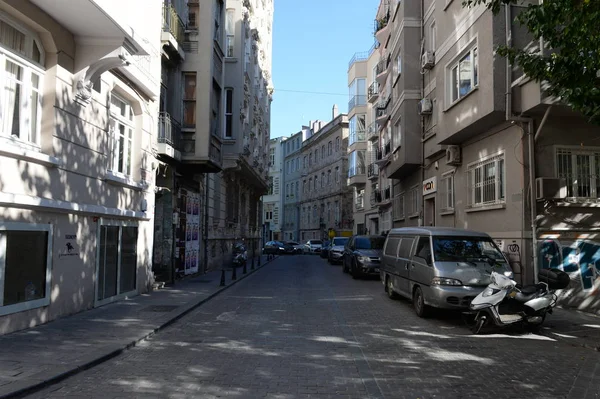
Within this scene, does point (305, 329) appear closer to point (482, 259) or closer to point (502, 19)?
point (482, 259)

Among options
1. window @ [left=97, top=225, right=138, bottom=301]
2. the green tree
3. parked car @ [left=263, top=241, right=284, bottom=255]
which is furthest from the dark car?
parked car @ [left=263, top=241, right=284, bottom=255]

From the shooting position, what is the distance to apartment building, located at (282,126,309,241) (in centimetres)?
6781

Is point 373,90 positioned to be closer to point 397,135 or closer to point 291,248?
point 397,135

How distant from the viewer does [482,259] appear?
35.2 ft

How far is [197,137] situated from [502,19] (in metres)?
10.0

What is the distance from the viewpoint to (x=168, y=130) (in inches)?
628

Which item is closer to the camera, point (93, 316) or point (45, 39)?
point (45, 39)

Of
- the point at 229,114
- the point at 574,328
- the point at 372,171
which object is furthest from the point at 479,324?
the point at 372,171

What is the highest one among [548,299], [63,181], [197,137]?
[197,137]

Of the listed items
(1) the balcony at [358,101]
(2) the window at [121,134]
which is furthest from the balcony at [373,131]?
(2) the window at [121,134]

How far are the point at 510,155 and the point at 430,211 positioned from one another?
777 centimetres

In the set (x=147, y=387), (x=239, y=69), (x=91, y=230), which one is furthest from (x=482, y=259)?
(x=239, y=69)

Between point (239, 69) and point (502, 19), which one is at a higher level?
point (239, 69)

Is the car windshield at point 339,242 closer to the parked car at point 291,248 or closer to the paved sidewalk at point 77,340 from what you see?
the parked car at point 291,248
